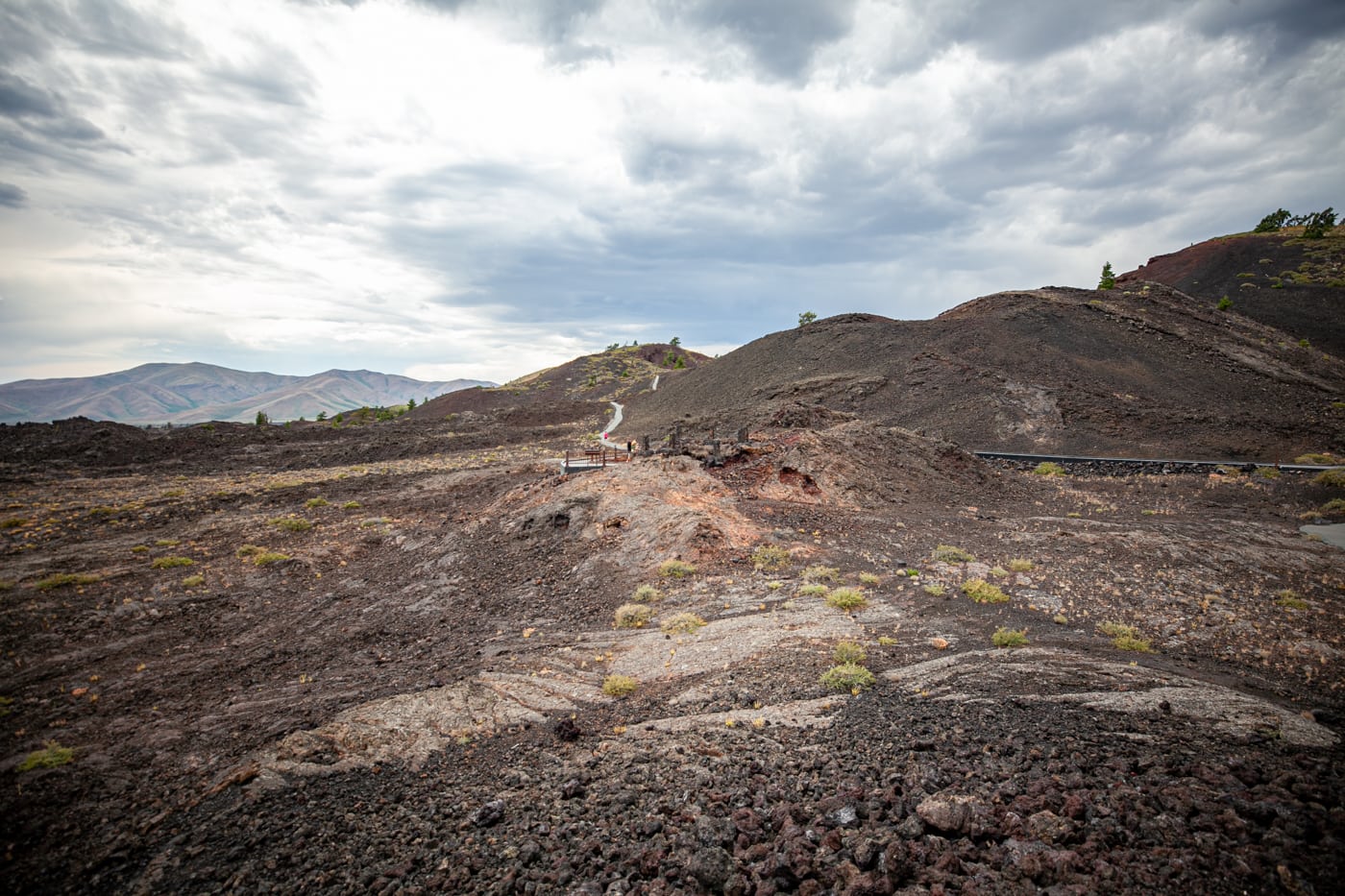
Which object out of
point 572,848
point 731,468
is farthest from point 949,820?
point 731,468

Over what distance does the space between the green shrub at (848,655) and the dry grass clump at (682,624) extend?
2875 mm

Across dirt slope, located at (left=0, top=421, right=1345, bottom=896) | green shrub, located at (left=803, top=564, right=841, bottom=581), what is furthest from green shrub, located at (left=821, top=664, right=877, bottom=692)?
green shrub, located at (left=803, top=564, right=841, bottom=581)

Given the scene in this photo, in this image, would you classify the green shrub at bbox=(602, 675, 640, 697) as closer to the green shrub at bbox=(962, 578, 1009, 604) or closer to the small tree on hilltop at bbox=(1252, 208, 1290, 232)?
the green shrub at bbox=(962, 578, 1009, 604)

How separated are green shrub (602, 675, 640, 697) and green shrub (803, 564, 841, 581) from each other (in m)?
5.80

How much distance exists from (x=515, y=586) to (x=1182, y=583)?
17.0m

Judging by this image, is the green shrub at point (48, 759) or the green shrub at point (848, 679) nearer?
the green shrub at point (48, 759)

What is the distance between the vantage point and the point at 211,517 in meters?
25.0

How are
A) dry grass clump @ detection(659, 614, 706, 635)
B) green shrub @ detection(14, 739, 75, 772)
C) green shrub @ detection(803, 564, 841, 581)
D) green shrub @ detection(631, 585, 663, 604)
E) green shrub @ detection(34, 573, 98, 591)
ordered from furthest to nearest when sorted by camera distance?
green shrub @ detection(34, 573, 98, 591)
green shrub @ detection(803, 564, 841, 581)
green shrub @ detection(631, 585, 663, 604)
dry grass clump @ detection(659, 614, 706, 635)
green shrub @ detection(14, 739, 75, 772)

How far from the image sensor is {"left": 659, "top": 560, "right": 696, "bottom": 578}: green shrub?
45.5 ft

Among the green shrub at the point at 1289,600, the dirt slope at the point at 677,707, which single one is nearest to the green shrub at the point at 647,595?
the dirt slope at the point at 677,707

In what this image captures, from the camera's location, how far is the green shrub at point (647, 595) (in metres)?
12.8

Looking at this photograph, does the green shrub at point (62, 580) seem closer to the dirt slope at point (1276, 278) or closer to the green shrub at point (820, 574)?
the green shrub at point (820, 574)

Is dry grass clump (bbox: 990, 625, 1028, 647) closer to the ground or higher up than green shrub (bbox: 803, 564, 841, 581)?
closer to the ground

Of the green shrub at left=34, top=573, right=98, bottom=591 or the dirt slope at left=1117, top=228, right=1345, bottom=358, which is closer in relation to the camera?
the green shrub at left=34, top=573, right=98, bottom=591
